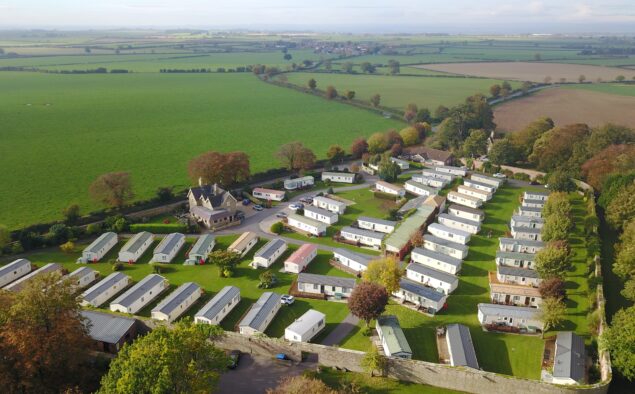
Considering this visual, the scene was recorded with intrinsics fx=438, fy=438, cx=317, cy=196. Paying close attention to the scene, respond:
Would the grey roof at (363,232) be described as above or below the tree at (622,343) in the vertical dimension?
below

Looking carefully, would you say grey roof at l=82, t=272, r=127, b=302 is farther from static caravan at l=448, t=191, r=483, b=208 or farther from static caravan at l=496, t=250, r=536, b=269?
static caravan at l=448, t=191, r=483, b=208

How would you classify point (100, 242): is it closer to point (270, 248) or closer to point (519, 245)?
point (270, 248)

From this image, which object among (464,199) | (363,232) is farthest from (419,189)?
(363,232)

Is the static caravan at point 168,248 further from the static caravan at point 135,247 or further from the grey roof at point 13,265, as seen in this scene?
the grey roof at point 13,265

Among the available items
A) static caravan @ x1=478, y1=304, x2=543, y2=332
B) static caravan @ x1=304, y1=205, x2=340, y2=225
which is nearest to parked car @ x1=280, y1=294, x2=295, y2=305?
static caravan @ x1=478, y1=304, x2=543, y2=332

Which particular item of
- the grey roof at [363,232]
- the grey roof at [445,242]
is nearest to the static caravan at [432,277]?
the grey roof at [445,242]

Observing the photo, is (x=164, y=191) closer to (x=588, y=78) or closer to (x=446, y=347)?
(x=446, y=347)

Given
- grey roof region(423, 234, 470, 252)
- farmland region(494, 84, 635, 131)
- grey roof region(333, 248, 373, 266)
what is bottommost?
grey roof region(423, 234, 470, 252)
